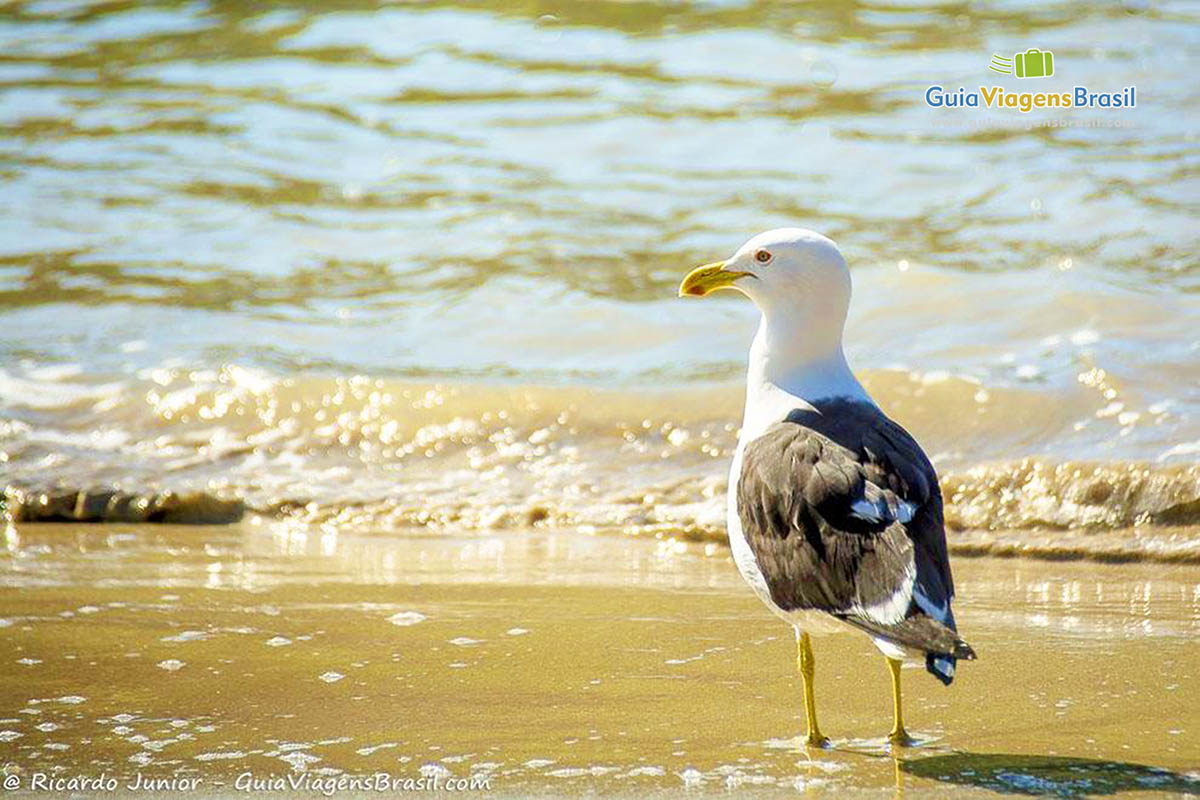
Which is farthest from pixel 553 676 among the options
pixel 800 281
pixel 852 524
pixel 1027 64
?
pixel 1027 64

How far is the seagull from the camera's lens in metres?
3.43

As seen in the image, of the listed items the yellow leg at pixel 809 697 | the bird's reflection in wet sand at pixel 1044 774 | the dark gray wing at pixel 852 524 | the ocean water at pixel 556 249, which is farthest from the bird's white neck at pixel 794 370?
the ocean water at pixel 556 249

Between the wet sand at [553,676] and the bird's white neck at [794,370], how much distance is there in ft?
2.28

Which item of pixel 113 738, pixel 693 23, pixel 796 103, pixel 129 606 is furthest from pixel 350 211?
pixel 113 738

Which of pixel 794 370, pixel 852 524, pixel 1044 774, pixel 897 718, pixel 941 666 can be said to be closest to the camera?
pixel 941 666

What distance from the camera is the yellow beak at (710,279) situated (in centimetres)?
456

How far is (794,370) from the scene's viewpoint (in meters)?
4.33

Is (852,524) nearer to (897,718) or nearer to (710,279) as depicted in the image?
(897,718)

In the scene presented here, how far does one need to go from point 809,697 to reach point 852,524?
46cm

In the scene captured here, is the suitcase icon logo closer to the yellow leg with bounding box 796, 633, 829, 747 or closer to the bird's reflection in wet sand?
the yellow leg with bounding box 796, 633, 829, 747

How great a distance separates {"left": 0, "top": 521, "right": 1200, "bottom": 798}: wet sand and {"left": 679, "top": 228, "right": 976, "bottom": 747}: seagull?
0.27 meters

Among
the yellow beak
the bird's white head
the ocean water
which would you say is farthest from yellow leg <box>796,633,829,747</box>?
the ocean water

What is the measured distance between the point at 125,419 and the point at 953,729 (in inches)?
183

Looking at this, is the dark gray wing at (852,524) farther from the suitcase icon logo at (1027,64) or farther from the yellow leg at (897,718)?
the suitcase icon logo at (1027,64)
